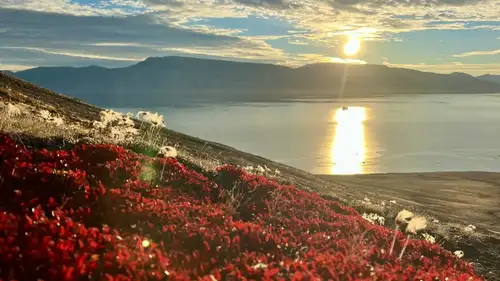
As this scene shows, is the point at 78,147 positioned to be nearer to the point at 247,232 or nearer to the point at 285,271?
the point at 247,232

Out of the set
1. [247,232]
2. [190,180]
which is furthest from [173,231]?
[190,180]

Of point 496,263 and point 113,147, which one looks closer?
point 113,147

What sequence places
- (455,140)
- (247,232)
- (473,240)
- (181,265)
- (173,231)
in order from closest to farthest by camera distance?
1. (181,265)
2. (173,231)
3. (247,232)
4. (473,240)
5. (455,140)

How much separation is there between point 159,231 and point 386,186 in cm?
4937

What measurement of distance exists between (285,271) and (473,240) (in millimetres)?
14081

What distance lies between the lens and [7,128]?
438 inches

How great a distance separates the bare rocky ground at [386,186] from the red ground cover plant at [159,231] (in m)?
2.95

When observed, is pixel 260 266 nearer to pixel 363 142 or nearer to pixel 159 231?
pixel 159 231

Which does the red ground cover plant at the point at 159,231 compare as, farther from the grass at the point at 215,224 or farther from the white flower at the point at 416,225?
the white flower at the point at 416,225

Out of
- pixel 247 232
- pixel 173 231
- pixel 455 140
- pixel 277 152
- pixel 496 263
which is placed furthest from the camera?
pixel 455 140

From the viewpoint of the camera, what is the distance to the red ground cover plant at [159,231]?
5227 mm

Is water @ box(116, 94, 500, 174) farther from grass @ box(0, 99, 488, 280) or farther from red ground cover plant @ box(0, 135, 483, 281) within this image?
red ground cover plant @ box(0, 135, 483, 281)

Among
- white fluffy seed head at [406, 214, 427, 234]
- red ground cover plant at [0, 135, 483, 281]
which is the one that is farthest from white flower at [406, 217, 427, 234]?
red ground cover plant at [0, 135, 483, 281]

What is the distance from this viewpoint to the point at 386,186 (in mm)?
53219
